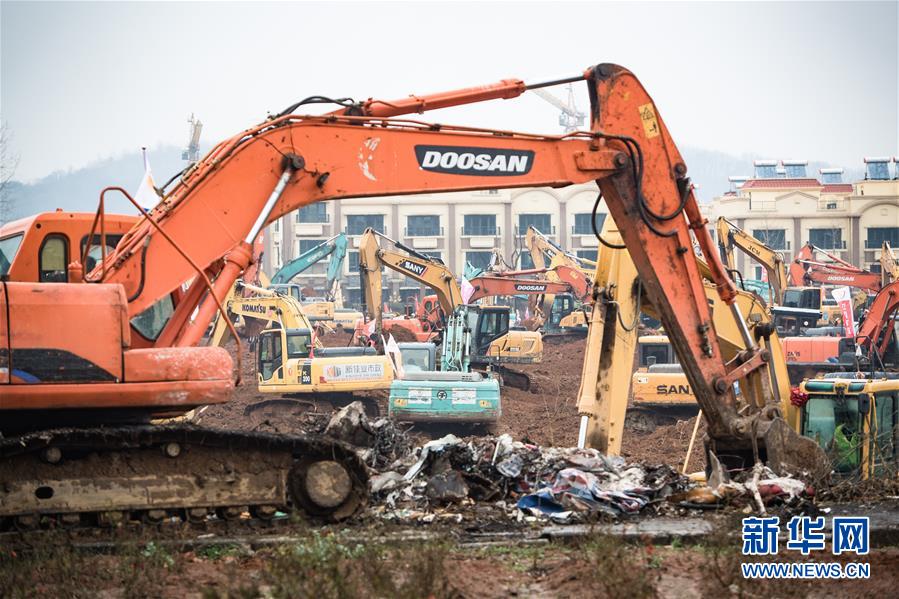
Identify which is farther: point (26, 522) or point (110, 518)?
point (110, 518)

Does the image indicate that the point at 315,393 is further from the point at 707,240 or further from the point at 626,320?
the point at 707,240

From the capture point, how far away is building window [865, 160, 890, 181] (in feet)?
269

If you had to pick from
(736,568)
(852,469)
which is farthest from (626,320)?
(736,568)

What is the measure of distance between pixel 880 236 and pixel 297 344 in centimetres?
6187

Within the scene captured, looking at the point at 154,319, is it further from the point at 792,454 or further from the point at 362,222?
the point at 362,222

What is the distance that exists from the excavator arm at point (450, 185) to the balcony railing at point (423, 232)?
2750 inches

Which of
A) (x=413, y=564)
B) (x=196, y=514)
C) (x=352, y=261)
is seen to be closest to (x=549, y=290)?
(x=196, y=514)

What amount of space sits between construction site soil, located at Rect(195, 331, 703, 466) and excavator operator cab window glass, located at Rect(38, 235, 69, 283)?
5187 mm

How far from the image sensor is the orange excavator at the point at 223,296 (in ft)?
28.4

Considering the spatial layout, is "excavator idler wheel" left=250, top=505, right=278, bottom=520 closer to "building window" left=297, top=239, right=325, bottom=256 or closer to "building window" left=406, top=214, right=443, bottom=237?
"building window" left=406, top=214, right=443, bottom=237

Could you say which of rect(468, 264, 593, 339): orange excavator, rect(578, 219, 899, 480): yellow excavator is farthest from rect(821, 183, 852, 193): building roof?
rect(578, 219, 899, 480): yellow excavator

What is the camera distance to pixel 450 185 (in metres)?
10.4

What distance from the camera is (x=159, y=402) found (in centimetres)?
876

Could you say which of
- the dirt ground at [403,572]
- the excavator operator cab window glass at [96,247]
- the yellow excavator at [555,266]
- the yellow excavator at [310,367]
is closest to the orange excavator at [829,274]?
the yellow excavator at [555,266]
